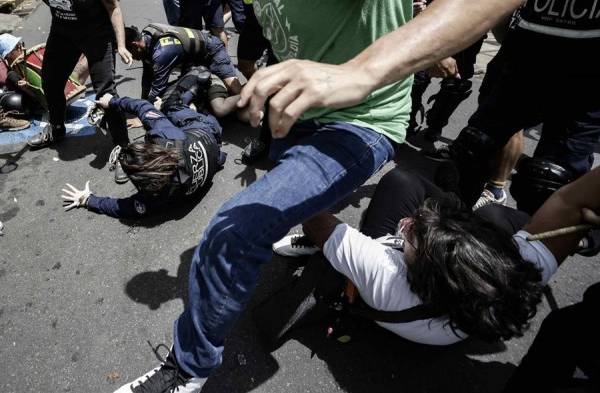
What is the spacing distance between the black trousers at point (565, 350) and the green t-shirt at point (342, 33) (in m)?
0.81

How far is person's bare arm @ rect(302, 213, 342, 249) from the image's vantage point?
1.54m

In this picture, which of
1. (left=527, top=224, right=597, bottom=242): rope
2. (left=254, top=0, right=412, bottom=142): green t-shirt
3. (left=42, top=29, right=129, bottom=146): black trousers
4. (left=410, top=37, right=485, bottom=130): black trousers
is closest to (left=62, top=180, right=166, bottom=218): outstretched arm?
(left=42, top=29, right=129, bottom=146): black trousers

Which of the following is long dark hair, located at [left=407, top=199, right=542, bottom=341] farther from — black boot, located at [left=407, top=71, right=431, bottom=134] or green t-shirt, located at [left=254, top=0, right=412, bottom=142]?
black boot, located at [left=407, top=71, right=431, bottom=134]

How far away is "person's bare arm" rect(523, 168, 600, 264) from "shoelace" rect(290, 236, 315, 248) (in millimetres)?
1073

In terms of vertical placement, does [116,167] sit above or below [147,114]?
below

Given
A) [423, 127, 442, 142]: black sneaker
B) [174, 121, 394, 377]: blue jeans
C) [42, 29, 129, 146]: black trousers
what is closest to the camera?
[174, 121, 394, 377]: blue jeans

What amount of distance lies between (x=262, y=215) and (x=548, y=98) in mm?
1696

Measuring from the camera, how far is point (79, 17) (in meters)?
2.62

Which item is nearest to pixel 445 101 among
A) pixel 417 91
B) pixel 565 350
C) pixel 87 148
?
pixel 417 91

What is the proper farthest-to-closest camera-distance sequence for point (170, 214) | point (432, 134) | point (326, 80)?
1. point (432, 134)
2. point (170, 214)
3. point (326, 80)

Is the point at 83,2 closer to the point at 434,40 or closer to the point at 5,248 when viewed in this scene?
the point at 5,248

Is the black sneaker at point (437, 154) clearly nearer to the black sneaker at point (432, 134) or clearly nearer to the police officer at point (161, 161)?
the black sneaker at point (432, 134)

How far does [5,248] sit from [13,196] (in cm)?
60

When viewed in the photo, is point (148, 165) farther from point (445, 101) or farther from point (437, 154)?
point (445, 101)
